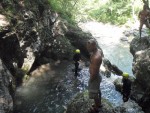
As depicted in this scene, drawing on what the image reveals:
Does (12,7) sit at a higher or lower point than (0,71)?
higher

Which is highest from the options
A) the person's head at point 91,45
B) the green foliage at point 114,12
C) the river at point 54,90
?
the person's head at point 91,45

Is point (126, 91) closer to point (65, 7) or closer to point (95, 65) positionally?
point (95, 65)

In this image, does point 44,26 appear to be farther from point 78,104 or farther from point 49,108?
point 78,104

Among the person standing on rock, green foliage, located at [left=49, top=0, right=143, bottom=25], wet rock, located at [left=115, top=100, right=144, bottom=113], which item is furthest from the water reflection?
green foliage, located at [left=49, top=0, right=143, bottom=25]

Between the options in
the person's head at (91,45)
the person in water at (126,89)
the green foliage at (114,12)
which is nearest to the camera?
the person's head at (91,45)

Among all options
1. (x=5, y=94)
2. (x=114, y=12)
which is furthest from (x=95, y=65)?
(x=114, y=12)

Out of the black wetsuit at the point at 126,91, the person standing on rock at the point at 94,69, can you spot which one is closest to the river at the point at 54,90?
the black wetsuit at the point at 126,91

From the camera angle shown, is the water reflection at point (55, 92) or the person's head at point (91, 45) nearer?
the person's head at point (91, 45)

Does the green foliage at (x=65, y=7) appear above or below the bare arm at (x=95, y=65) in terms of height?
below

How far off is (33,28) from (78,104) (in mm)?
6323

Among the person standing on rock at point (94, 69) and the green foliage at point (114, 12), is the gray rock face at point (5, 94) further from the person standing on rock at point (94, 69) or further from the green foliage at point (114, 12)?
the green foliage at point (114, 12)

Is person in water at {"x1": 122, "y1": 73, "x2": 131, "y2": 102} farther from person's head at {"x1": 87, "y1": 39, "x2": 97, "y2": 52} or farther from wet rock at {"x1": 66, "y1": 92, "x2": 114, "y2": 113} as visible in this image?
person's head at {"x1": 87, "y1": 39, "x2": 97, "y2": 52}

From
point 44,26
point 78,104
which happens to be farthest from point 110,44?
point 78,104

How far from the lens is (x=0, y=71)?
8641 millimetres
